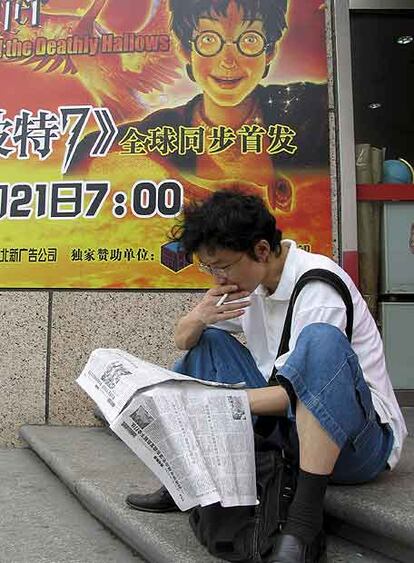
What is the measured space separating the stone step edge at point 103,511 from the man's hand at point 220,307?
0.75 meters

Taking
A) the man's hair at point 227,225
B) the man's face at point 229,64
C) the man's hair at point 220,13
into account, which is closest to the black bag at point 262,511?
the man's hair at point 227,225

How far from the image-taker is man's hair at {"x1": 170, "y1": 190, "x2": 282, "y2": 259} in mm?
2090

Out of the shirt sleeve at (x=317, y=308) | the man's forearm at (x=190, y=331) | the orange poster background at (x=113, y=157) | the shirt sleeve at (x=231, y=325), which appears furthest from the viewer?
the orange poster background at (x=113, y=157)

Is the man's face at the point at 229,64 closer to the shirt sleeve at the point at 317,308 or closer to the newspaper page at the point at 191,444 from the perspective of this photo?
the shirt sleeve at the point at 317,308

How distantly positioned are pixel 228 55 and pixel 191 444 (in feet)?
10.8

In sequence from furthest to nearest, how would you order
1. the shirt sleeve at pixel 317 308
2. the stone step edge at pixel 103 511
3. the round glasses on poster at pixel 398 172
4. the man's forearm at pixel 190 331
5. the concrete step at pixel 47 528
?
the round glasses on poster at pixel 398 172 → the man's forearm at pixel 190 331 → the concrete step at pixel 47 528 → the stone step edge at pixel 103 511 → the shirt sleeve at pixel 317 308

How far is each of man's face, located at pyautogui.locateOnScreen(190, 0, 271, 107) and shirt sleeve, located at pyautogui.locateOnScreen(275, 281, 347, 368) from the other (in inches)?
102

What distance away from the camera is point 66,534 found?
2457 mm

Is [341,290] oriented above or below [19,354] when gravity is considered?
above

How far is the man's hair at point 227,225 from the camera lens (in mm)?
2090

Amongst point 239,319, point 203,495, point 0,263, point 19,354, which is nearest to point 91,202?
point 0,263

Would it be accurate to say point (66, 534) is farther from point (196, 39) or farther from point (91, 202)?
point (196, 39)

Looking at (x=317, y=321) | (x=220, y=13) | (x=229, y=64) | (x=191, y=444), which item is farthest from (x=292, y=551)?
(x=220, y=13)

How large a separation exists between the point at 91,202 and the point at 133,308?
0.76 metres
